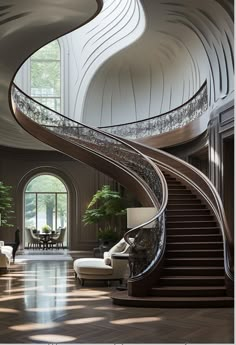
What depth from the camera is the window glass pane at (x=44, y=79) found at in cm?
1883

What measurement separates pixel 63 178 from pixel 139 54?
536 centimetres

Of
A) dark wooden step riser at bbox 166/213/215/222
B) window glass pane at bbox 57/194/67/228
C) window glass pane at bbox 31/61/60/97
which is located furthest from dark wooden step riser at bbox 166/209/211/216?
window glass pane at bbox 31/61/60/97

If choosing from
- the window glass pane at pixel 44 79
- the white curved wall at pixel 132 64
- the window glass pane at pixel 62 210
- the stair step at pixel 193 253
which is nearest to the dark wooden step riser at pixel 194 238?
the stair step at pixel 193 253

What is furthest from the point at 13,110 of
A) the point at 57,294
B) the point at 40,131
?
the point at 57,294

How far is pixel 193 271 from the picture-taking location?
7.86 m

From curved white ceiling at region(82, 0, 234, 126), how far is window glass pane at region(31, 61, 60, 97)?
72.6 inches

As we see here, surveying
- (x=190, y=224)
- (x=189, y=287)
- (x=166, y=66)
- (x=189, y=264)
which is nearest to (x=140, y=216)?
(x=189, y=264)

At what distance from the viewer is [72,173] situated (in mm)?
17969

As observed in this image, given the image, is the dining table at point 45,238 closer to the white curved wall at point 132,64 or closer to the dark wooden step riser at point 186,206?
the white curved wall at point 132,64

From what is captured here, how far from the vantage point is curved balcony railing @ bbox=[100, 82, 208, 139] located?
13266 millimetres

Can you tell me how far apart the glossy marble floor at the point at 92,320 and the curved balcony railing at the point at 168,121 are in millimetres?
6814

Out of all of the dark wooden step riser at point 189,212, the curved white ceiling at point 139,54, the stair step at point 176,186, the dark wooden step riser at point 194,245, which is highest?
the curved white ceiling at point 139,54

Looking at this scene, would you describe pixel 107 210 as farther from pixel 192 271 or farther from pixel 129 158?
pixel 192 271

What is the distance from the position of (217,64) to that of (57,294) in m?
6.47
